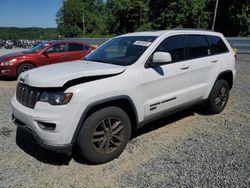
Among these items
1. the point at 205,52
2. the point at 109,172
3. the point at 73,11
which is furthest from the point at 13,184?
the point at 73,11

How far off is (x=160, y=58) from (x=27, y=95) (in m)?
1.94

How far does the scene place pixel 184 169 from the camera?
12.2 feet

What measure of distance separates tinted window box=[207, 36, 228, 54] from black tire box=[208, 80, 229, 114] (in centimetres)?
64

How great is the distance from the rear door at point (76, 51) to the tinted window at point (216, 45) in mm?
6427

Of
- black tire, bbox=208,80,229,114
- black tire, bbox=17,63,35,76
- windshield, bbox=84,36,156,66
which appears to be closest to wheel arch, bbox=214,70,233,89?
black tire, bbox=208,80,229,114

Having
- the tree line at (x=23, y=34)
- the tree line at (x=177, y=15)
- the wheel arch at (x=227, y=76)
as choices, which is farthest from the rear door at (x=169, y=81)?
the tree line at (x=23, y=34)

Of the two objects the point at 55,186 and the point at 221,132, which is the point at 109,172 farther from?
the point at 221,132

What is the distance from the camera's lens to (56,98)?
3.46 metres

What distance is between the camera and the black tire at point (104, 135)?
362 centimetres

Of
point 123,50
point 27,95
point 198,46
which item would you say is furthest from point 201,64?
point 27,95

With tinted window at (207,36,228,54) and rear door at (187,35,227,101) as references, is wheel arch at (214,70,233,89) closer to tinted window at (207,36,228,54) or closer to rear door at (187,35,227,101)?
rear door at (187,35,227,101)

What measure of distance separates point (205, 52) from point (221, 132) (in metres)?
1.57

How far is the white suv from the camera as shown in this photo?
348 cm

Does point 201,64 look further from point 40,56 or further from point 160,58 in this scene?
point 40,56
